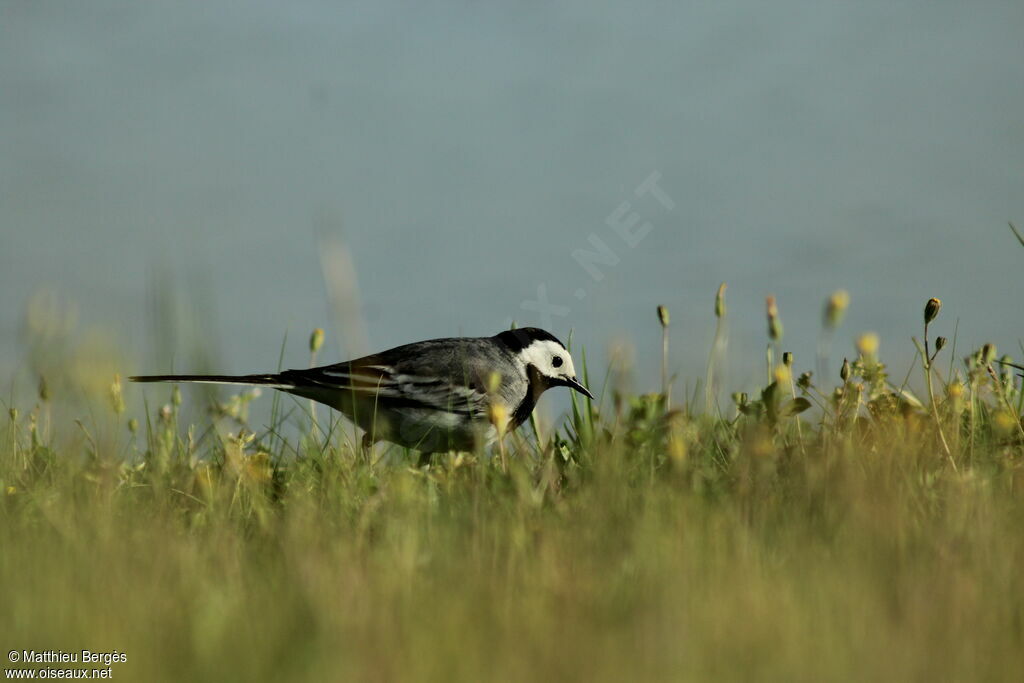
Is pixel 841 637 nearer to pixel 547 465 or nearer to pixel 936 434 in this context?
pixel 547 465

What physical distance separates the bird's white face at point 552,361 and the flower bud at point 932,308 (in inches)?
105

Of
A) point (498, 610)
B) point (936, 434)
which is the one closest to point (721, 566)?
point (498, 610)

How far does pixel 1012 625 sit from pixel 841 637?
693 millimetres

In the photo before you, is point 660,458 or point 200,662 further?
point 660,458

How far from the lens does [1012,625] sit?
334cm

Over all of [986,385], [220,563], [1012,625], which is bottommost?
[1012,625]

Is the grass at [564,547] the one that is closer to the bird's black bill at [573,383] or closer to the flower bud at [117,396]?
the flower bud at [117,396]

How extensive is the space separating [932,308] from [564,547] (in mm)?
2281

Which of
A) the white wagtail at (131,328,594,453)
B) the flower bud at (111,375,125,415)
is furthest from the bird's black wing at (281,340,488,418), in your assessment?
the flower bud at (111,375,125,415)

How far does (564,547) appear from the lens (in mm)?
3949

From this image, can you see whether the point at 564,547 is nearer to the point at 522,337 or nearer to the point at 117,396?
the point at 117,396

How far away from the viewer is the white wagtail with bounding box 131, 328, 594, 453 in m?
6.51

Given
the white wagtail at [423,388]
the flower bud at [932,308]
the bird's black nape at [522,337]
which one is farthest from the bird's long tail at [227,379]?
the flower bud at [932,308]

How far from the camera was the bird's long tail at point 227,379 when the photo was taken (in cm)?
650
